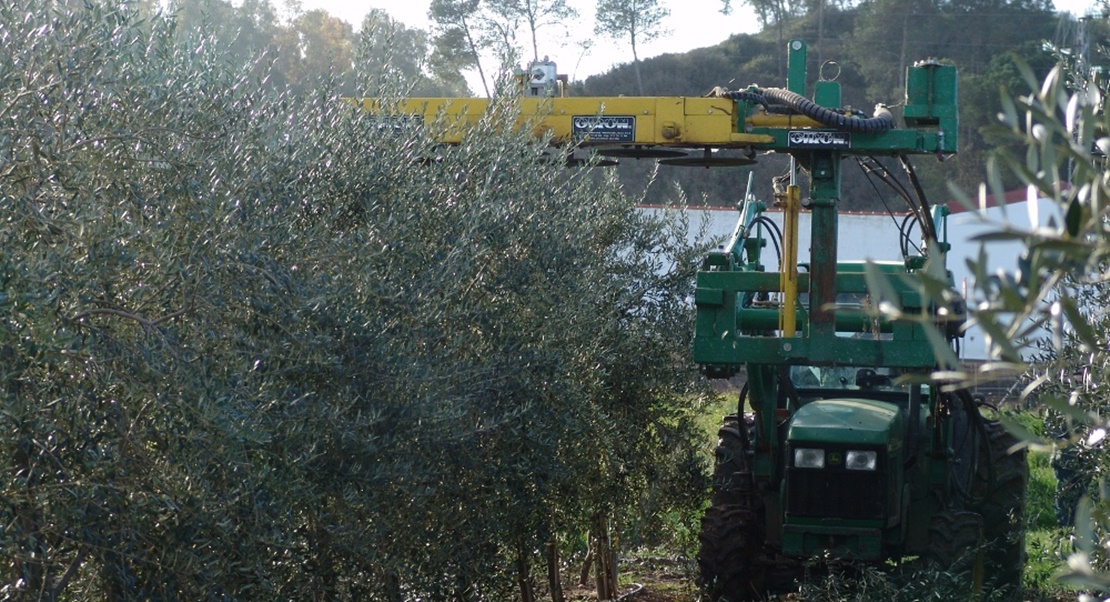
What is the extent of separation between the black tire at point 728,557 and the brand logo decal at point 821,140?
2.89 metres

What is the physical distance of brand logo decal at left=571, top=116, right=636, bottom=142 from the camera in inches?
284

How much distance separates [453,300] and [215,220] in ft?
6.31

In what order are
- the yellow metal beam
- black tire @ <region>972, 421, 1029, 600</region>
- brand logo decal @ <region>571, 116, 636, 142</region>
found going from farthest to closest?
1. black tire @ <region>972, 421, 1029, 600</region>
2. brand logo decal @ <region>571, 116, 636, 142</region>
3. the yellow metal beam

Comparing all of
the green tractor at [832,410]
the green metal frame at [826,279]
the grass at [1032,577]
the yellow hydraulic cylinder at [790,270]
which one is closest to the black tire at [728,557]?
the green tractor at [832,410]

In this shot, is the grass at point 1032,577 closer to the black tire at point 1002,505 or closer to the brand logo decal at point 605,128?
the black tire at point 1002,505

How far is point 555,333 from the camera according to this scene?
6957 mm

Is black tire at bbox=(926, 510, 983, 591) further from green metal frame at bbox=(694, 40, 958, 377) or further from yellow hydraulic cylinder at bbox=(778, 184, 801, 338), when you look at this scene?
yellow hydraulic cylinder at bbox=(778, 184, 801, 338)

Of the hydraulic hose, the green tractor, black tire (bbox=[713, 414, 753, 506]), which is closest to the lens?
the hydraulic hose

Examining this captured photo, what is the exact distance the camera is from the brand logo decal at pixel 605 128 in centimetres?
721

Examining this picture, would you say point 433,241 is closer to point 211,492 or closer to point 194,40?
point 194,40

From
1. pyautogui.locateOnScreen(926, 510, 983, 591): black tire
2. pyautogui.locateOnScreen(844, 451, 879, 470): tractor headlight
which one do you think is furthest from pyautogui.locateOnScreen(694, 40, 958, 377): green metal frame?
pyautogui.locateOnScreen(926, 510, 983, 591): black tire

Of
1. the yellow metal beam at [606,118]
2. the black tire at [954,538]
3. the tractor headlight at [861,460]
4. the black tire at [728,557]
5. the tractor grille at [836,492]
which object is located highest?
the yellow metal beam at [606,118]

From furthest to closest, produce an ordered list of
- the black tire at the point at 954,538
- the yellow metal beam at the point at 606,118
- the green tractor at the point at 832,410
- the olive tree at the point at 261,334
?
the black tire at the point at 954,538 → the yellow metal beam at the point at 606,118 → the green tractor at the point at 832,410 → the olive tree at the point at 261,334

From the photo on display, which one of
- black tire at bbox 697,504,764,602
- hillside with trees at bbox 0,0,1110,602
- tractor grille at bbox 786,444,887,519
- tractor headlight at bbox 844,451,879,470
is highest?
hillside with trees at bbox 0,0,1110,602
